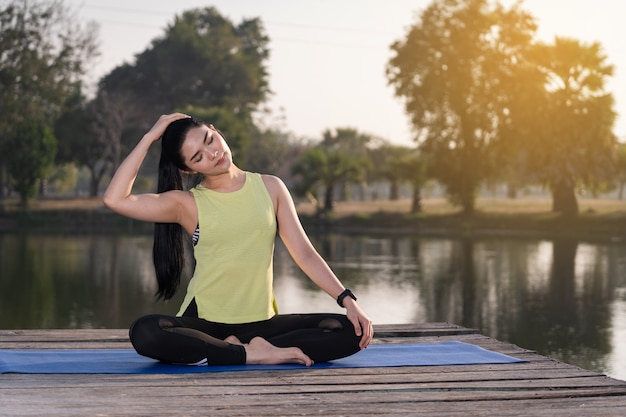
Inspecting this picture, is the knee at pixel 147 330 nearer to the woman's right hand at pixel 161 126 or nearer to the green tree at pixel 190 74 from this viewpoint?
the woman's right hand at pixel 161 126

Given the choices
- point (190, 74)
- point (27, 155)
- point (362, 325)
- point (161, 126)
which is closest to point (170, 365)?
point (362, 325)

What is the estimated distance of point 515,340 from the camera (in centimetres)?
1098

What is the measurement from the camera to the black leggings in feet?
13.4

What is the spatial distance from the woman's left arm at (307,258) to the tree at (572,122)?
3431cm

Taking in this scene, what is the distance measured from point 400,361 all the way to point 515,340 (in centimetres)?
698

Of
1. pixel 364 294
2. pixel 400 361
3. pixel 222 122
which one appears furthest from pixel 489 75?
pixel 400 361

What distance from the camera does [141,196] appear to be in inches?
164

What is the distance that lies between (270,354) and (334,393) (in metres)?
0.57

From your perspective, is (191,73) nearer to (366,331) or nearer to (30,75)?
(30,75)

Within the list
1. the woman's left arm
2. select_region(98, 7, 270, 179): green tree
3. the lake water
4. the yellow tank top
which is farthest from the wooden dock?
select_region(98, 7, 270, 179): green tree

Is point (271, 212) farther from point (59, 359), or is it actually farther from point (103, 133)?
point (103, 133)

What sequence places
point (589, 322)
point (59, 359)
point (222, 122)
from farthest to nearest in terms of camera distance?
1. point (222, 122)
2. point (589, 322)
3. point (59, 359)

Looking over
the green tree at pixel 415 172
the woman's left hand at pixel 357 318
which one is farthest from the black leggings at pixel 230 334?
the green tree at pixel 415 172

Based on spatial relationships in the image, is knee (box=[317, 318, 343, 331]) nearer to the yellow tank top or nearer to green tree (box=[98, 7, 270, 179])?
the yellow tank top
